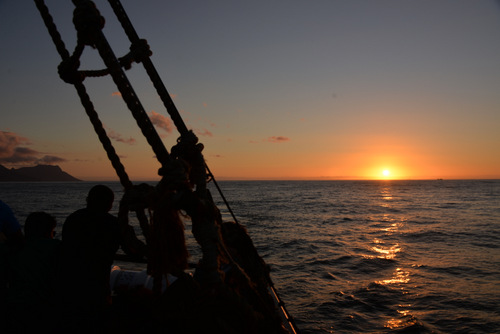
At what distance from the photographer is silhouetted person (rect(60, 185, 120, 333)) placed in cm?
258

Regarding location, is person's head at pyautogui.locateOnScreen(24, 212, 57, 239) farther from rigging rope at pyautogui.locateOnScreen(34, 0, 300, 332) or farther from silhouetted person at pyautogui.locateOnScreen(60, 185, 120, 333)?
rigging rope at pyautogui.locateOnScreen(34, 0, 300, 332)

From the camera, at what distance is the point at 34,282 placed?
283 cm

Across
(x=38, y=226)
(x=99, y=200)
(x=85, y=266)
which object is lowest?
(x=85, y=266)

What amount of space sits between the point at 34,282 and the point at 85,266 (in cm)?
67

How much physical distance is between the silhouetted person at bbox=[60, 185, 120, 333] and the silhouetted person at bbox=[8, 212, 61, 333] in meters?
0.23

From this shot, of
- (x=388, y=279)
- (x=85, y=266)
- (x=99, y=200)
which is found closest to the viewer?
(x=85, y=266)

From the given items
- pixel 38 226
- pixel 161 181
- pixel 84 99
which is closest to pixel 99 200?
pixel 38 226

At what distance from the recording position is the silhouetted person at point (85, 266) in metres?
2.58

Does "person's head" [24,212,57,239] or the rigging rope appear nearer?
the rigging rope

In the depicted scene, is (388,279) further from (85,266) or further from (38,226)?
(38,226)

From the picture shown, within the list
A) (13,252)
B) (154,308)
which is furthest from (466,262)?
(13,252)

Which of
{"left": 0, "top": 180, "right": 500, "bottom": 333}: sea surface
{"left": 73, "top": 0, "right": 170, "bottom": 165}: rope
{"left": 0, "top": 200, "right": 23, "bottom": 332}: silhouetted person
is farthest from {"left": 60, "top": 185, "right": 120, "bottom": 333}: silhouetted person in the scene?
{"left": 0, "top": 180, "right": 500, "bottom": 333}: sea surface

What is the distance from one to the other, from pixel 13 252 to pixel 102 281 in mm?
1111

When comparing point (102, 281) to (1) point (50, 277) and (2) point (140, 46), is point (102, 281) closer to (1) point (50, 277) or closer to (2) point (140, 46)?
Result: (1) point (50, 277)
